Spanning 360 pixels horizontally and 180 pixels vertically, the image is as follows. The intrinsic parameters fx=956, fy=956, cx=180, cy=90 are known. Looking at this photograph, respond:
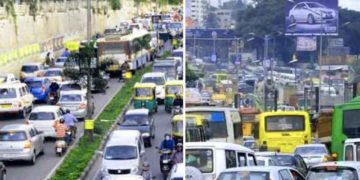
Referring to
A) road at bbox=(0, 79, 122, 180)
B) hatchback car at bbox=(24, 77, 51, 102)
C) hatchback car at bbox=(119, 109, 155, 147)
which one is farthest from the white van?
hatchback car at bbox=(24, 77, 51, 102)

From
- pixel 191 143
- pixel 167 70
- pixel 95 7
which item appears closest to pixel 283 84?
pixel 191 143

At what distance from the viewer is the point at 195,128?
202 inches

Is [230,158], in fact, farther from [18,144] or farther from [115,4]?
[115,4]

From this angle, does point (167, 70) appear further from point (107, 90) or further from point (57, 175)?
point (57, 175)

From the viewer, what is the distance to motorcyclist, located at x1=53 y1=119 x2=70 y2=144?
15654 mm

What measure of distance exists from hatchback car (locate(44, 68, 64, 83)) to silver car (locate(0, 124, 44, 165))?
28.7 feet

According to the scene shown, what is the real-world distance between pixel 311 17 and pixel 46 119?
38.6ft

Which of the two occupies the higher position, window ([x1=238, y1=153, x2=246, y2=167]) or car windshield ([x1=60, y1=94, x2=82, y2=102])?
window ([x1=238, y1=153, x2=246, y2=167])

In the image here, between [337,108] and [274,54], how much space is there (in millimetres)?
468

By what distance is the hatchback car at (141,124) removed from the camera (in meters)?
15.6

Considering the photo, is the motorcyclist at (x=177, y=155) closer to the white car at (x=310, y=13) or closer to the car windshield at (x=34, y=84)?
the white car at (x=310, y=13)

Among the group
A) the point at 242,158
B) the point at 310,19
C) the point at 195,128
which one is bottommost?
the point at 242,158

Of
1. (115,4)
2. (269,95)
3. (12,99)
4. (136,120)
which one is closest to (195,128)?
(269,95)

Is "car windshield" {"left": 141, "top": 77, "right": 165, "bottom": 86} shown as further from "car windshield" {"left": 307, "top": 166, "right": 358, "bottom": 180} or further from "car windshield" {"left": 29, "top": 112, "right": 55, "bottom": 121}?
"car windshield" {"left": 307, "top": 166, "right": 358, "bottom": 180}
